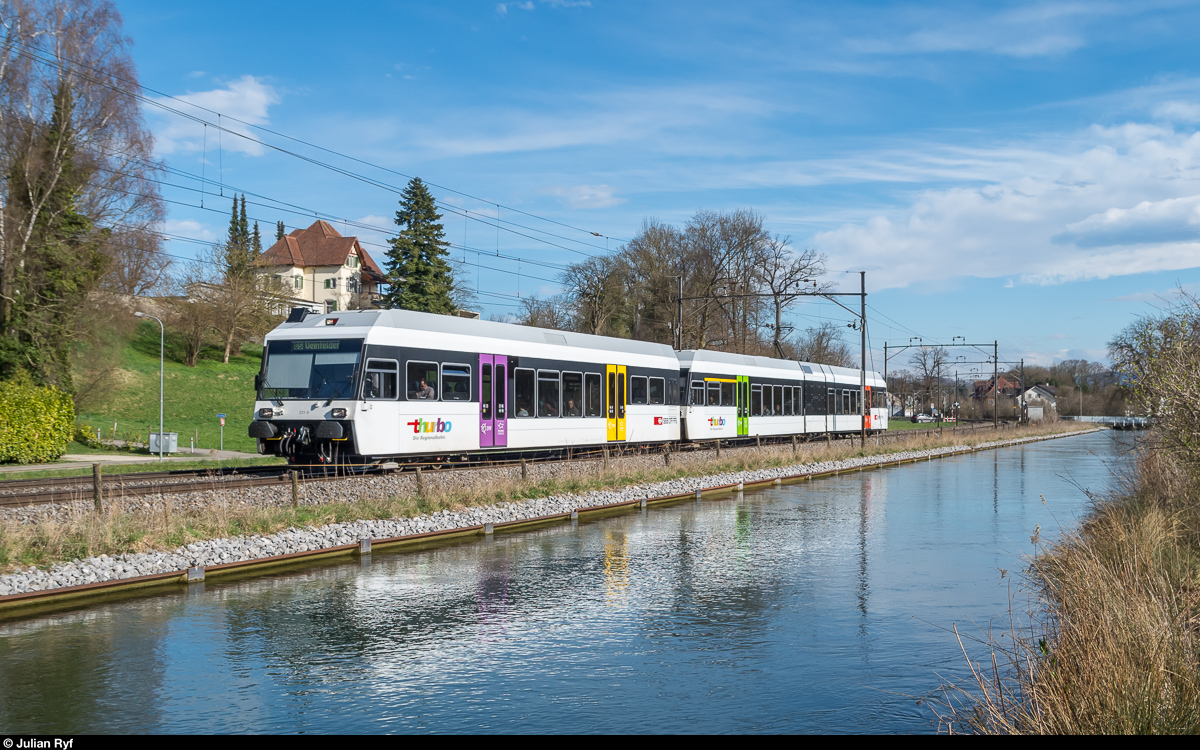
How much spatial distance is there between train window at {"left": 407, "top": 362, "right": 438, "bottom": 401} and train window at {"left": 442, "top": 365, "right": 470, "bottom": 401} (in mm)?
350

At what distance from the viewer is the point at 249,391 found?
5825 cm

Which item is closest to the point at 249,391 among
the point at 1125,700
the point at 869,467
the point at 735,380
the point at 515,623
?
the point at 735,380

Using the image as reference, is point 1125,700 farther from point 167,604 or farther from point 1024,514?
point 1024,514

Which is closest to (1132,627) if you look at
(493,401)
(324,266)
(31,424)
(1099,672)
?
(1099,672)

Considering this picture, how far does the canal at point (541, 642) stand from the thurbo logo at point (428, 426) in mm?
6174

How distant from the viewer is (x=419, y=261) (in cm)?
6819

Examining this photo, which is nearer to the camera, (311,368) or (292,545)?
(292,545)

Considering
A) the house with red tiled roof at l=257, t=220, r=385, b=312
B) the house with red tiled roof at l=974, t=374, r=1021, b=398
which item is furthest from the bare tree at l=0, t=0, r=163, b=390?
the house with red tiled roof at l=974, t=374, r=1021, b=398

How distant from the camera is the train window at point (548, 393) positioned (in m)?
26.4

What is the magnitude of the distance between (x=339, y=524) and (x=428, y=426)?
6.05 meters

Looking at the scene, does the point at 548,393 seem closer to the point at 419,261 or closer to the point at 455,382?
the point at 455,382

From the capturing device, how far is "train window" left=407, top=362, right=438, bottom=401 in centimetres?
2159
